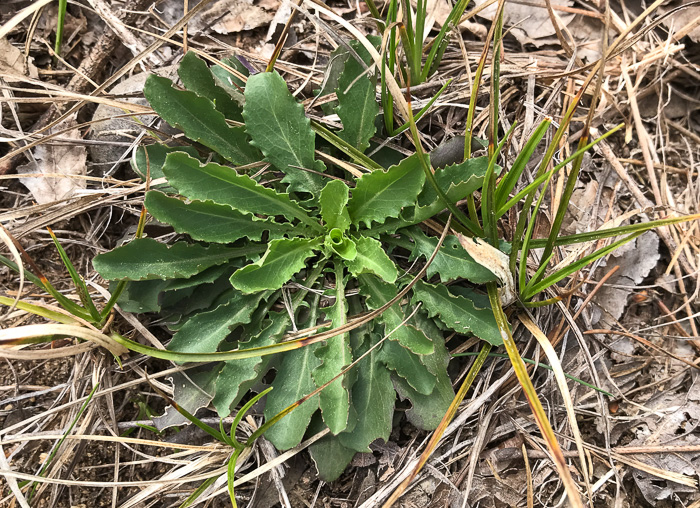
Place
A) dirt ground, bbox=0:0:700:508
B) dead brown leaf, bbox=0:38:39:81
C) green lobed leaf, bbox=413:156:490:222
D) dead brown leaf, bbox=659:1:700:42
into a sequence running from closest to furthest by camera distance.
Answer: green lobed leaf, bbox=413:156:490:222 < dirt ground, bbox=0:0:700:508 < dead brown leaf, bbox=0:38:39:81 < dead brown leaf, bbox=659:1:700:42

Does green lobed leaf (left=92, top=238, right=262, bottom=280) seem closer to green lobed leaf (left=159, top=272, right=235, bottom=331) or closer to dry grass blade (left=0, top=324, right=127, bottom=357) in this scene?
green lobed leaf (left=159, top=272, right=235, bottom=331)

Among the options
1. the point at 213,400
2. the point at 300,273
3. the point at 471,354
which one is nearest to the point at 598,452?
the point at 471,354

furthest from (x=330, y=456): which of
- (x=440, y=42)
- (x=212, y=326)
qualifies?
(x=440, y=42)

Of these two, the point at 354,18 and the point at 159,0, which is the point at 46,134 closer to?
the point at 159,0

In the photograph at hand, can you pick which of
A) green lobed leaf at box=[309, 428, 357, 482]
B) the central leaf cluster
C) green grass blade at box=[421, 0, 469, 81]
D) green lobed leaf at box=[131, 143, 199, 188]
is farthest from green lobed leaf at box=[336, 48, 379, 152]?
green lobed leaf at box=[309, 428, 357, 482]

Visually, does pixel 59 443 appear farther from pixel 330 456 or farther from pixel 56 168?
pixel 56 168
